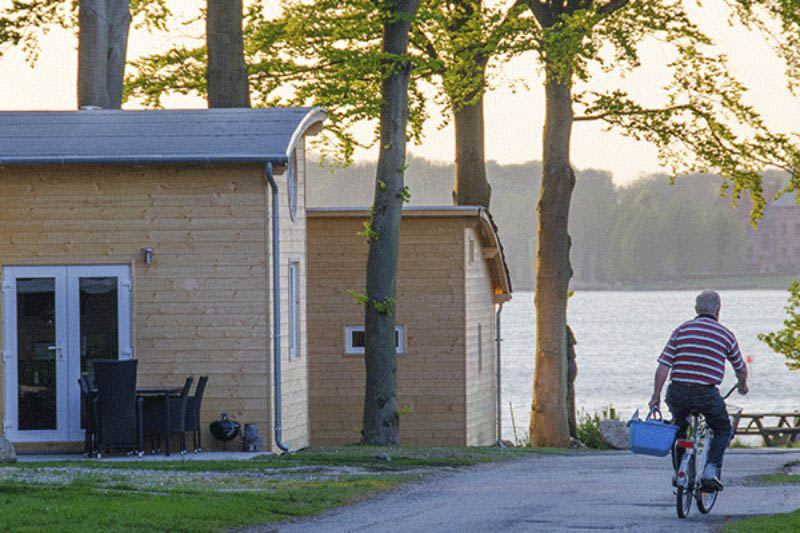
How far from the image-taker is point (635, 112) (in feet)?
97.4

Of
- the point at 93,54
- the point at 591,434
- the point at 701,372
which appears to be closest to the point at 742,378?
Answer: the point at 701,372

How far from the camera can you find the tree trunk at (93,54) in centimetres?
2595

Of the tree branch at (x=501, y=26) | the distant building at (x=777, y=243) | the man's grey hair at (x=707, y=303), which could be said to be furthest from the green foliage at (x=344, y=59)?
the distant building at (x=777, y=243)

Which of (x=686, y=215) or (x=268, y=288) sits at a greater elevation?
(x=686, y=215)

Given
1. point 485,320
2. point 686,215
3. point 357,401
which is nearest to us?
point 357,401

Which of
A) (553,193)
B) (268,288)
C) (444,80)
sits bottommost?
(268,288)

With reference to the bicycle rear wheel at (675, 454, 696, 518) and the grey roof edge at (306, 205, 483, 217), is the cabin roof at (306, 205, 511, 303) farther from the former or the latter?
the bicycle rear wheel at (675, 454, 696, 518)

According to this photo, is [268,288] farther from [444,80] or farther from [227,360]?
[444,80]

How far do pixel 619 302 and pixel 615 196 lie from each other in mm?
71889

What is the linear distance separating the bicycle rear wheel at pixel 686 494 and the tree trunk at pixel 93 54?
15.9 metres

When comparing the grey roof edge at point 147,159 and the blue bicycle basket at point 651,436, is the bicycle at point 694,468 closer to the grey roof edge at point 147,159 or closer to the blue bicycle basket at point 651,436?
the blue bicycle basket at point 651,436

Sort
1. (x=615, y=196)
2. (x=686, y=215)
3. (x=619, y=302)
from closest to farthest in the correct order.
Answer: (x=615, y=196) → (x=686, y=215) → (x=619, y=302)

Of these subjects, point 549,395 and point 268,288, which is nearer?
point 268,288

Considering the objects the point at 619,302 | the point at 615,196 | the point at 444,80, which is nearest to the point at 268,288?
the point at 444,80
